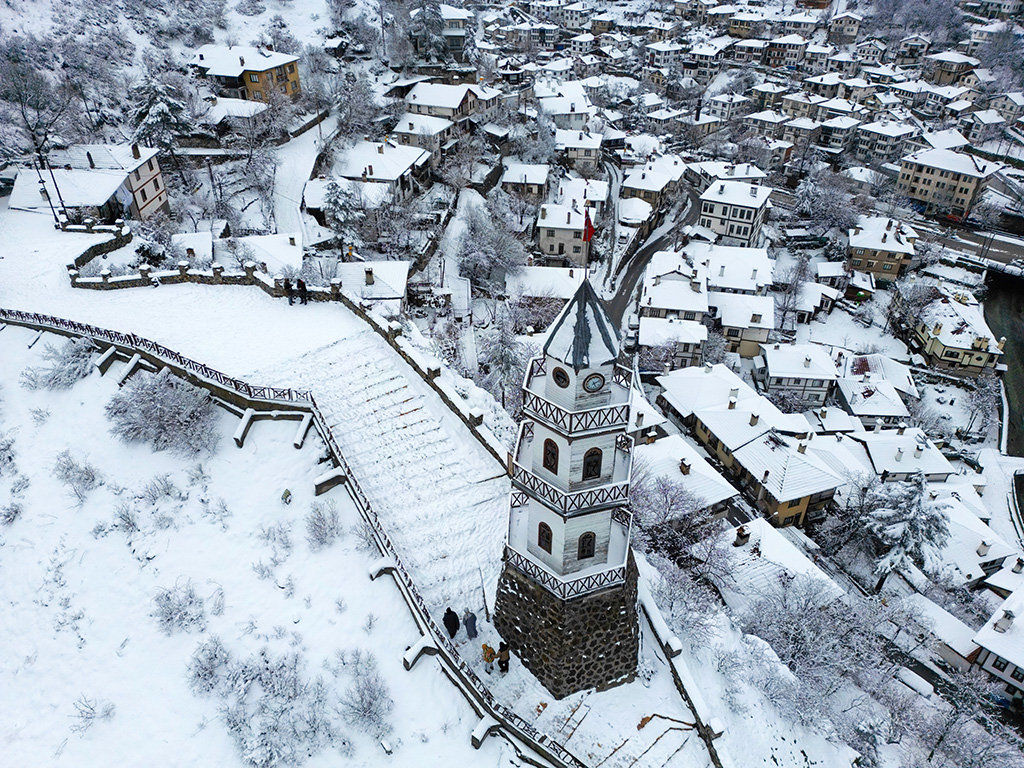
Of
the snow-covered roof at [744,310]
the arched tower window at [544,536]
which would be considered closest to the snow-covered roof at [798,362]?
the snow-covered roof at [744,310]

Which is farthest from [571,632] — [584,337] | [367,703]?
[584,337]

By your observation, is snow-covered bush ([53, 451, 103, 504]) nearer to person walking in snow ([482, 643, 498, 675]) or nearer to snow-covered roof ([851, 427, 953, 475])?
person walking in snow ([482, 643, 498, 675])

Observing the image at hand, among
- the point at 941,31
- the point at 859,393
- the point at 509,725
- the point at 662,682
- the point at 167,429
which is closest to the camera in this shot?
the point at 509,725

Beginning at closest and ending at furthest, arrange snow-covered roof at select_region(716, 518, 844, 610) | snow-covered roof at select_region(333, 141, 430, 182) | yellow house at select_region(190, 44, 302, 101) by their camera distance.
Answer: snow-covered roof at select_region(716, 518, 844, 610) < snow-covered roof at select_region(333, 141, 430, 182) < yellow house at select_region(190, 44, 302, 101)

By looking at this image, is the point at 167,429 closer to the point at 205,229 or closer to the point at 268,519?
the point at 268,519

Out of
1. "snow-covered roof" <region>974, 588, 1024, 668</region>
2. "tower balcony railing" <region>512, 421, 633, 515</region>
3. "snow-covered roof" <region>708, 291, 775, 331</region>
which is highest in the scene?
"tower balcony railing" <region>512, 421, 633, 515</region>

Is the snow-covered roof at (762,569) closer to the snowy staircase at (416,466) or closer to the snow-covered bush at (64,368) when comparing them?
the snowy staircase at (416,466)

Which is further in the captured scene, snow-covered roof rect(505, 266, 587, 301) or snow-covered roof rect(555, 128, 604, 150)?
snow-covered roof rect(555, 128, 604, 150)

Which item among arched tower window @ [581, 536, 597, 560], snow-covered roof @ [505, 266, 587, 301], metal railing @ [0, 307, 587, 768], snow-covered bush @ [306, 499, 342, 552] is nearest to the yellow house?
snow-covered roof @ [505, 266, 587, 301]

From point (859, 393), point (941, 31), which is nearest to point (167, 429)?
point (859, 393)
